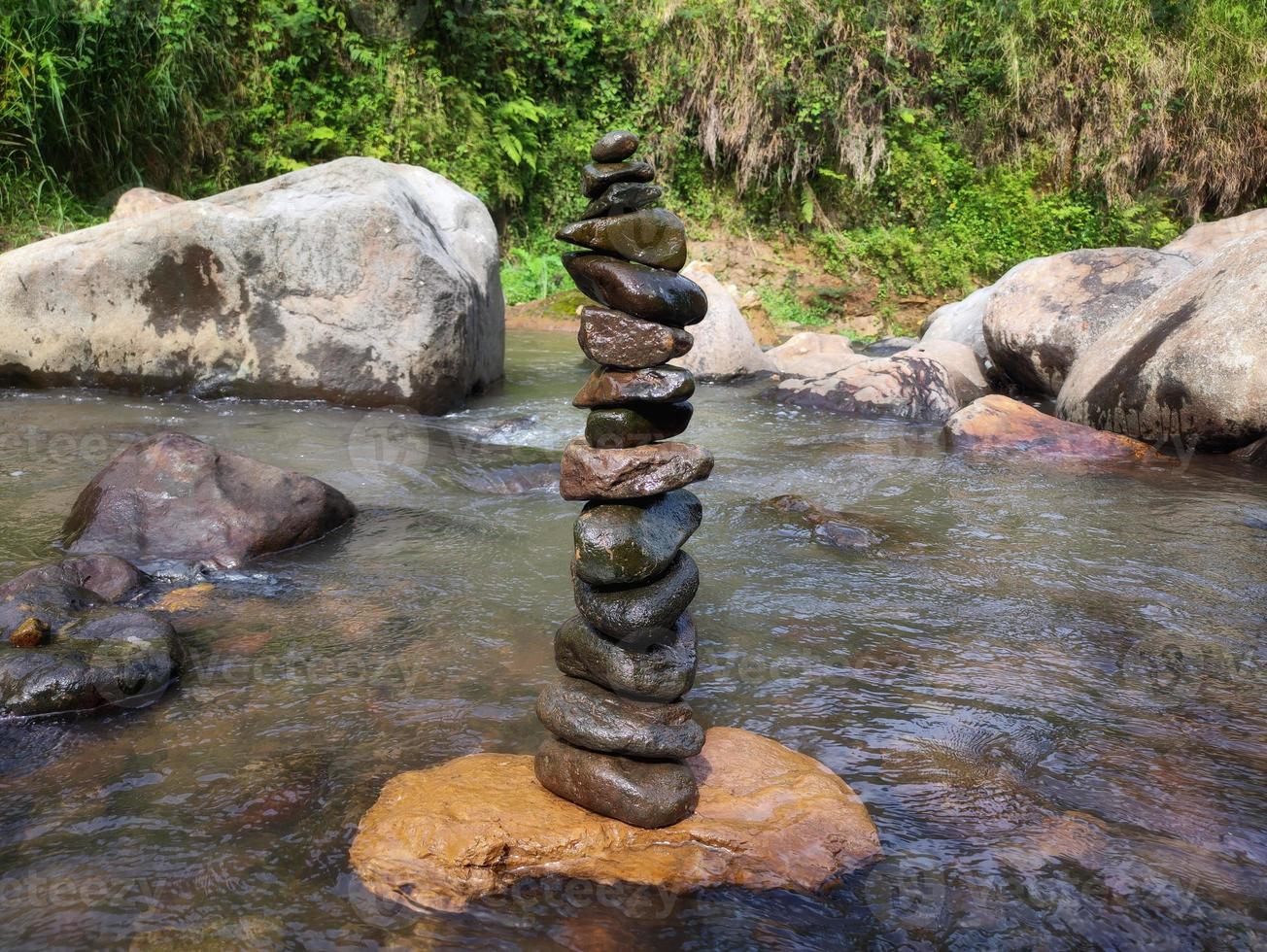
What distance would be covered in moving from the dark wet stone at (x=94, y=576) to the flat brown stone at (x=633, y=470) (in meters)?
2.19

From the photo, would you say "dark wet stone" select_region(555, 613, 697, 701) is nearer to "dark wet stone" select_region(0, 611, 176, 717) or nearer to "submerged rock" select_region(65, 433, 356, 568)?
"dark wet stone" select_region(0, 611, 176, 717)

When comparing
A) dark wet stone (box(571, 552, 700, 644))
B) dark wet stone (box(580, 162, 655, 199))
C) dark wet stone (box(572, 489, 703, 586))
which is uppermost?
dark wet stone (box(580, 162, 655, 199))

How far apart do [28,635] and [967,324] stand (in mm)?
9531

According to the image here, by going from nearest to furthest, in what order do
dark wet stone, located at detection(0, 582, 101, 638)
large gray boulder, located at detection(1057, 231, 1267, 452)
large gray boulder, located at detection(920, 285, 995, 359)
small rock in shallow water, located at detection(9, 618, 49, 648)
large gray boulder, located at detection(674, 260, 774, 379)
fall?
small rock in shallow water, located at detection(9, 618, 49, 648)
dark wet stone, located at detection(0, 582, 101, 638)
large gray boulder, located at detection(1057, 231, 1267, 452)
large gray boulder, located at detection(674, 260, 774, 379)
large gray boulder, located at detection(920, 285, 995, 359)

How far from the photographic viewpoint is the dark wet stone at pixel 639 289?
9.77 ft

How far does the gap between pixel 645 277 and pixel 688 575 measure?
85 centimetres

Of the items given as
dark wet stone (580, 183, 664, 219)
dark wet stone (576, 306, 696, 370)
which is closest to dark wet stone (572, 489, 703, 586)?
dark wet stone (576, 306, 696, 370)

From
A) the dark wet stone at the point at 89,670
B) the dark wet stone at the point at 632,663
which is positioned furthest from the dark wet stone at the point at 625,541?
the dark wet stone at the point at 89,670

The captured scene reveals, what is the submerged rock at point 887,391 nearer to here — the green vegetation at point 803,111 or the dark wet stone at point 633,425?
the green vegetation at point 803,111

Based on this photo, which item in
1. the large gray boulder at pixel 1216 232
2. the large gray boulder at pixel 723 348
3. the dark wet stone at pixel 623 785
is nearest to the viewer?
the dark wet stone at pixel 623 785

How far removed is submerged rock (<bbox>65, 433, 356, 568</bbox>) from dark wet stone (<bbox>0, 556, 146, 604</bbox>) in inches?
12.9

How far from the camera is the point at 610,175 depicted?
299cm

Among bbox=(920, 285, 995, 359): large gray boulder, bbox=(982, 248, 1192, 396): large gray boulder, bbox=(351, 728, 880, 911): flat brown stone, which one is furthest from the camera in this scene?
bbox=(920, 285, 995, 359): large gray boulder

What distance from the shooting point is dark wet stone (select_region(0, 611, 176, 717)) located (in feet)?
10.8
